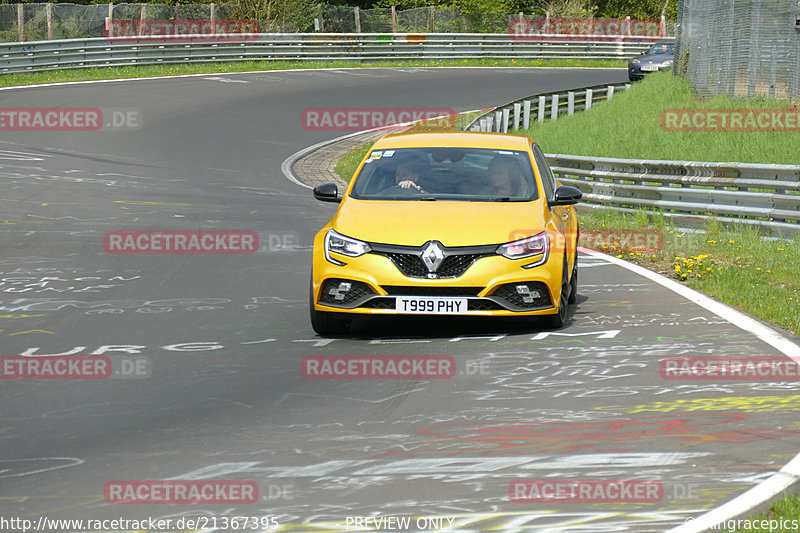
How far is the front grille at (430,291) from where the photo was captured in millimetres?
9086

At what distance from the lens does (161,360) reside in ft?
28.5

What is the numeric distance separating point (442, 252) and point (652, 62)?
1400 inches

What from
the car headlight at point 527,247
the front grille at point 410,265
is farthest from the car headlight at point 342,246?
the car headlight at point 527,247

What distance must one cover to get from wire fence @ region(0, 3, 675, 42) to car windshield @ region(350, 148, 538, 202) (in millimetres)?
32574

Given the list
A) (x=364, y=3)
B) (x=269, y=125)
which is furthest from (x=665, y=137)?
(x=364, y=3)

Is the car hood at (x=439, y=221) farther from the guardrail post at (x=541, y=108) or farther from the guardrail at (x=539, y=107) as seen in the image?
the guardrail post at (x=541, y=108)

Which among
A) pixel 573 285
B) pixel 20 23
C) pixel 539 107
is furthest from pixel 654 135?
pixel 20 23

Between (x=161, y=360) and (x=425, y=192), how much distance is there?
9.26 ft

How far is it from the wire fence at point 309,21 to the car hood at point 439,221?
33.4 m

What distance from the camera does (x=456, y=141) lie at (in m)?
10.9

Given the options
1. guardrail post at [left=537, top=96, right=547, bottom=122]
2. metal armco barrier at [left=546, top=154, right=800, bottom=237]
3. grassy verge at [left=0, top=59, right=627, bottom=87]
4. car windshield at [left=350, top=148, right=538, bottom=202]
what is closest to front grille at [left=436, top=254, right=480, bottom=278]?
car windshield at [left=350, top=148, right=538, bottom=202]

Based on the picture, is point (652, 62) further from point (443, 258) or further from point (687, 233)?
point (443, 258)

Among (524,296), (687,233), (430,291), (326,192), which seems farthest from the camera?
(687,233)

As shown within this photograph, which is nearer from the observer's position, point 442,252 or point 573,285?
point 442,252
